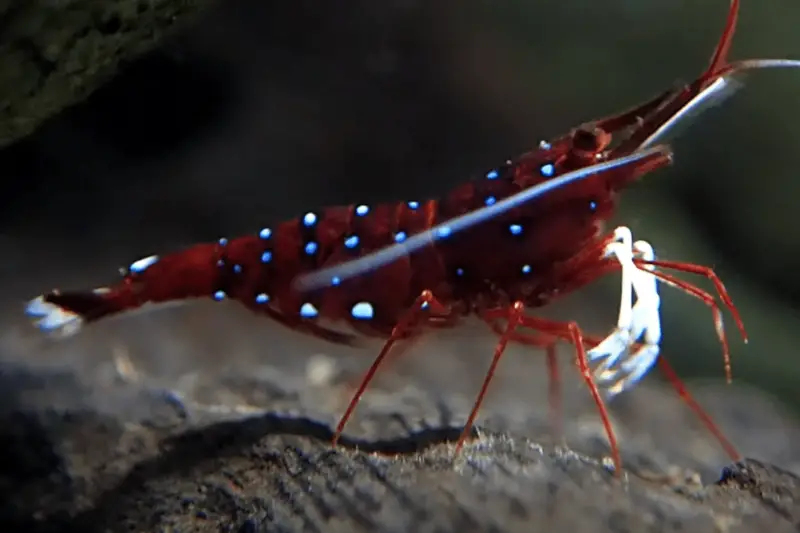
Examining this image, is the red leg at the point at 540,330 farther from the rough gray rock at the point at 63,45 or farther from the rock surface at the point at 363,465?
the rough gray rock at the point at 63,45

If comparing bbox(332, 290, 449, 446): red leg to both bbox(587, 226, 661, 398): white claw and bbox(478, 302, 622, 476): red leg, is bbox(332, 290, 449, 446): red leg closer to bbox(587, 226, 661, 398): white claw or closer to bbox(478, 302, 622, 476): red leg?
bbox(478, 302, 622, 476): red leg

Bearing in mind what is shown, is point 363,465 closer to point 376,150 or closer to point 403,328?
point 403,328

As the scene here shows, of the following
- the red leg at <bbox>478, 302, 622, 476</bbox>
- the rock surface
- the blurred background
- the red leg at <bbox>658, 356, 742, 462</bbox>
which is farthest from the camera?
the blurred background

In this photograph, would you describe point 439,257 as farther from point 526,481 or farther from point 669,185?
point 669,185

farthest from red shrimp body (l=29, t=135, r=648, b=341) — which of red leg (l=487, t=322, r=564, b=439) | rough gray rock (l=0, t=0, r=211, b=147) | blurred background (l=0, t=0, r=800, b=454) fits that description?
rough gray rock (l=0, t=0, r=211, b=147)

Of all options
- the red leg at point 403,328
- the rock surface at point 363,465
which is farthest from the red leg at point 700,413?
the red leg at point 403,328

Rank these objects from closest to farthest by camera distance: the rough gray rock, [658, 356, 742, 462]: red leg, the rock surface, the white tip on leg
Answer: the rock surface → the rough gray rock → [658, 356, 742, 462]: red leg → the white tip on leg

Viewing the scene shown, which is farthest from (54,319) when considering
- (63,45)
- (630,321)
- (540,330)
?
(630,321)
